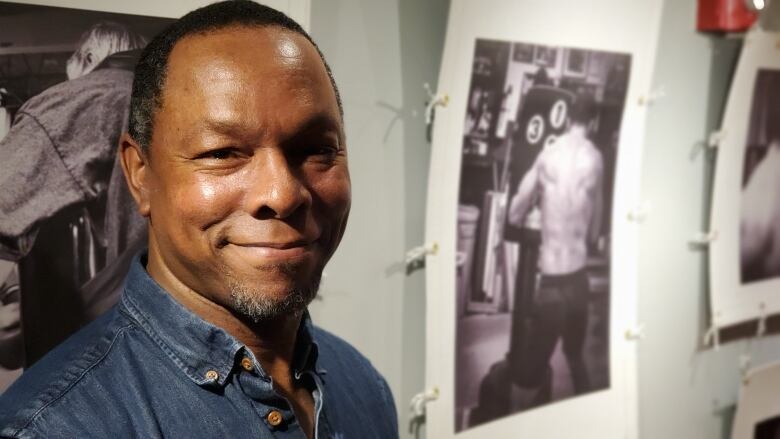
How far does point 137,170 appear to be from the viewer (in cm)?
75

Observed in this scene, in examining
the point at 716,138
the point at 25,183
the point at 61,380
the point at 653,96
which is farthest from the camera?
the point at 716,138

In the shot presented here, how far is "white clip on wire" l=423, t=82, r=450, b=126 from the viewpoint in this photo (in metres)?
1.27

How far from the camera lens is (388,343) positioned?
50.2 inches

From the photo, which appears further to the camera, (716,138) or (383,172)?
(716,138)

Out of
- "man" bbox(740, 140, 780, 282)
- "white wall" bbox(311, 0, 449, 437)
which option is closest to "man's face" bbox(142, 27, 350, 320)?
"white wall" bbox(311, 0, 449, 437)

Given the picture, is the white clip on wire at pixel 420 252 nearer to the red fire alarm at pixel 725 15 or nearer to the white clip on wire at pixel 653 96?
the white clip on wire at pixel 653 96

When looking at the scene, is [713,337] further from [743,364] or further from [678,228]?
[678,228]

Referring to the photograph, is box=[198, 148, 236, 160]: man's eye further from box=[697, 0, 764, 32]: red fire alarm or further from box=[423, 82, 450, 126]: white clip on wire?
box=[697, 0, 764, 32]: red fire alarm

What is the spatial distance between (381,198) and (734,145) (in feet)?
3.03

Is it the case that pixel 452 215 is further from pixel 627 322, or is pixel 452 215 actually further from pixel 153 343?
pixel 153 343

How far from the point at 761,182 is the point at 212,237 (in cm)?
149

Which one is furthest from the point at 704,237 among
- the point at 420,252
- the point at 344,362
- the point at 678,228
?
the point at 344,362

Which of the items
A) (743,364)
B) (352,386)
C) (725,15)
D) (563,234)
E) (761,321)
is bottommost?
(743,364)

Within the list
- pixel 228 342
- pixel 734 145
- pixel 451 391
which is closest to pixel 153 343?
pixel 228 342
